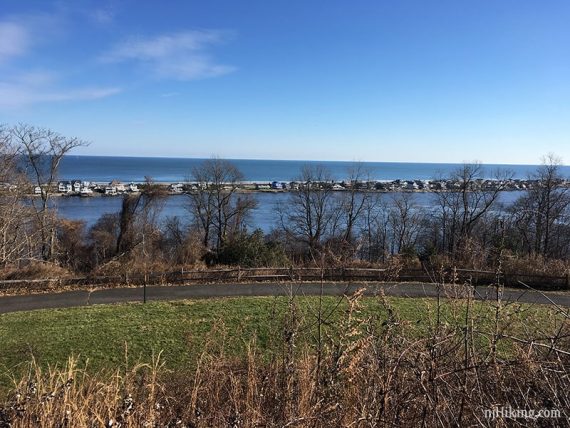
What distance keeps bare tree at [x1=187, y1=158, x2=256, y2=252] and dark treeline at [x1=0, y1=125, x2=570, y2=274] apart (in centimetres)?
17

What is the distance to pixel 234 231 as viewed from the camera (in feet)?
157

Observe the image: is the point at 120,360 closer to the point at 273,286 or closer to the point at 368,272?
the point at 273,286

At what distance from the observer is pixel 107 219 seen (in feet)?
155

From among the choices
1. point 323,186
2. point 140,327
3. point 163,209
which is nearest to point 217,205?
point 323,186

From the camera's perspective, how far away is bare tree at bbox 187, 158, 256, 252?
51.0 meters

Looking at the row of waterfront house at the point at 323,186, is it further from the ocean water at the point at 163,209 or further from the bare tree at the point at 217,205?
the ocean water at the point at 163,209

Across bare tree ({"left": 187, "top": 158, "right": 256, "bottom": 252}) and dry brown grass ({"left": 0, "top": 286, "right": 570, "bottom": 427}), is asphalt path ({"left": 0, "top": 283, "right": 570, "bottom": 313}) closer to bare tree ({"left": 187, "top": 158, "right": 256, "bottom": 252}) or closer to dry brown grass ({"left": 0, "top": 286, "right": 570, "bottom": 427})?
dry brown grass ({"left": 0, "top": 286, "right": 570, "bottom": 427})

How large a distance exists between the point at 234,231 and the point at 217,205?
595 cm

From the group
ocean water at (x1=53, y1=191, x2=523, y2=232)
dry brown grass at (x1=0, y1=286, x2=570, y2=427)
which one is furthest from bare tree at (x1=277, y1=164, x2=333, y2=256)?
dry brown grass at (x1=0, y1=286, x2=570, y2=427)

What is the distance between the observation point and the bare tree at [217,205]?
5097 centimetres

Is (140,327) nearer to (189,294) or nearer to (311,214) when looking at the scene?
(189,294)

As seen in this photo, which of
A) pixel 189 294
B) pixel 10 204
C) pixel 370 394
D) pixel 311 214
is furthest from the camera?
pixel 311 214

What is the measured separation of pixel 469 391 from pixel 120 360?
9.80 m

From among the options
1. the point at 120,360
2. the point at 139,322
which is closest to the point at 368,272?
the point at 139,322
